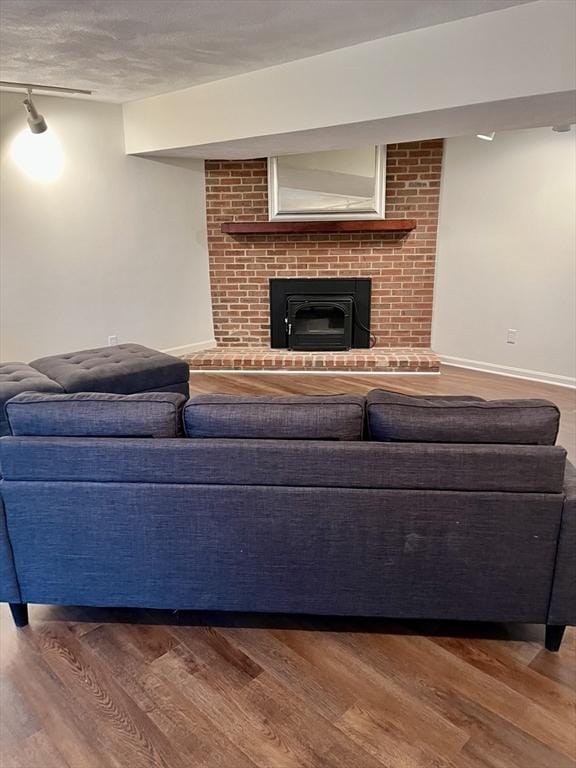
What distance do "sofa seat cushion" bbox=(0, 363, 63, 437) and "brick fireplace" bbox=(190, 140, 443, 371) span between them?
2.04 m

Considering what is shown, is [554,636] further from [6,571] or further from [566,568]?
[6,571]

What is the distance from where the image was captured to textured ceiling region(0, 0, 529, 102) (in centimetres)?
253

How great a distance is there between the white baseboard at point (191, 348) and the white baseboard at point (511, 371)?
7.95ft

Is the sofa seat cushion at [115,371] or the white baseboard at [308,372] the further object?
the white baseboard at [308,372]

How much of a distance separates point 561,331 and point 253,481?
3.96 metres

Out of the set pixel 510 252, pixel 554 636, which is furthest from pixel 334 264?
pixel 554 636

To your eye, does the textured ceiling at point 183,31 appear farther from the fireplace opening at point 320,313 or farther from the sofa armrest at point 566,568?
the sofa armrest at point 566,568

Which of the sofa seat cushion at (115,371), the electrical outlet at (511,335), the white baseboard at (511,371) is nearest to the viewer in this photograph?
the sofa seat cushion at (115,371)

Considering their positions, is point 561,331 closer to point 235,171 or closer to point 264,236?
point 264,236

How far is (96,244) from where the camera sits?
4.68m

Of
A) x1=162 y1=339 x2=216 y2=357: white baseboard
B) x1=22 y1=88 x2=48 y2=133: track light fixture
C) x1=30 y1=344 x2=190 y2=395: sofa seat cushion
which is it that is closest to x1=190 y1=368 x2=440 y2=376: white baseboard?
x1=162 y1=339 x2=216 y2=357: white baseboard

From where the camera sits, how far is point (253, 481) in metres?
1.70

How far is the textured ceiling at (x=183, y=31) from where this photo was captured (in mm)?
2531

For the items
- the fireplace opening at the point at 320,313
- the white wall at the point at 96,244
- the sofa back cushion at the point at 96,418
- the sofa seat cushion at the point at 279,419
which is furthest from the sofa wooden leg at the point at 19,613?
the fireplace opening at the point at 320,313
